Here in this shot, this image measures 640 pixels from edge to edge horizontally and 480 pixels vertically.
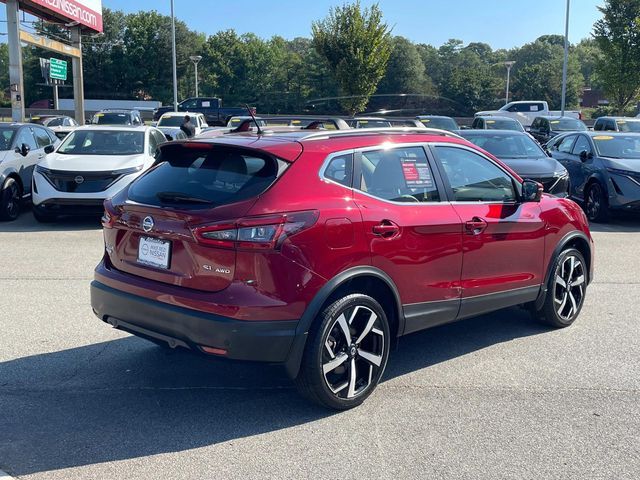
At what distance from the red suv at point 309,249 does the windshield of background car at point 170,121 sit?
76.0 feet

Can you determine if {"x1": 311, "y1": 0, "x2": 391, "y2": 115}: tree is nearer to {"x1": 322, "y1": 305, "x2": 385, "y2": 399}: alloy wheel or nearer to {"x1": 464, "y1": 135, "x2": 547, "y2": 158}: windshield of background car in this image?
{"x1": 464, "y1": 135, "x2": 547, "y2": 158}: windshield of background car

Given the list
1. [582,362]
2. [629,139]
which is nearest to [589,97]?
[629,139]

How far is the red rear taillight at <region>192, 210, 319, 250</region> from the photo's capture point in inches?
156

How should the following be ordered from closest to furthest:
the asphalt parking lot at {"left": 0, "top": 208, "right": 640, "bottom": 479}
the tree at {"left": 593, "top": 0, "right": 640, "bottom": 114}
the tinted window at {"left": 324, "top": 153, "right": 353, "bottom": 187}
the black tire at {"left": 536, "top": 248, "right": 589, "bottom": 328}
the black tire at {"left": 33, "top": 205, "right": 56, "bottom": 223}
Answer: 1. the asphalt parking lot at {"left": 0, "top": 208, "right": 640, "bottom": 479}
2. the tinted window at {"left": 324, "top": 153, "right": 353, "bottom": 187}
3. the black tire at {"left": 536, "top": 248, "right": 589, "bottom": 328}
4. the black tire at {"left": 33, "top": 205, "right": 56, "bottom": 223}
5. the tree at {"left": 593, "top": 0, "right": 640, "bottom": 114}

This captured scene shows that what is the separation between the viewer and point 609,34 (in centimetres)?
3481

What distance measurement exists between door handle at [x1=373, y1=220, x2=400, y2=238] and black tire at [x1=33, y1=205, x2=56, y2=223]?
8.38 metres

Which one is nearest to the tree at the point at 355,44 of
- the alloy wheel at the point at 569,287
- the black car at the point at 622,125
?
the black car at the point at 622,125

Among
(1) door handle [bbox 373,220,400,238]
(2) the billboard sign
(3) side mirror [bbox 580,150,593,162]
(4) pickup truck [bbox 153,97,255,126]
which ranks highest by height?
(2) the billboard sign

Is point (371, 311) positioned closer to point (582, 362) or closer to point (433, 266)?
point (433, 266)

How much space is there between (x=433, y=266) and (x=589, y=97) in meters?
94.3

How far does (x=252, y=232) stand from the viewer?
13.0 ft

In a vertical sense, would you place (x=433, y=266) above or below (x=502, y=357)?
above

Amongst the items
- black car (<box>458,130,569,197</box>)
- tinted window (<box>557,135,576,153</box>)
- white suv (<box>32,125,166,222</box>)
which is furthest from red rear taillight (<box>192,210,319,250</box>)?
tinted window (<box>557,135,576,153</box>)

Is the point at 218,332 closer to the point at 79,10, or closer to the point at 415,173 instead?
the point at 415,173
